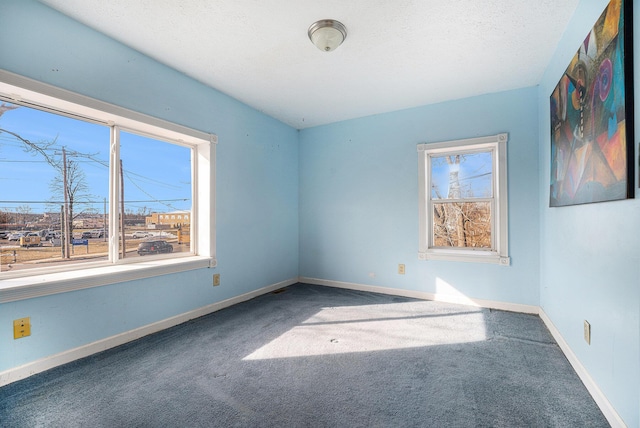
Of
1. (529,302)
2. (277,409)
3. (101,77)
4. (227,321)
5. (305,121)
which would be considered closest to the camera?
(277,409)

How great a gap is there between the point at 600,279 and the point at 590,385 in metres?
0.67

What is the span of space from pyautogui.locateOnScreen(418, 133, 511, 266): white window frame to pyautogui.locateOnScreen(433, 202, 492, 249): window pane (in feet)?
0.20

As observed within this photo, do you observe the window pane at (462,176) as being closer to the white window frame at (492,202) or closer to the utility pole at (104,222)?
the white window frame at (492,202)

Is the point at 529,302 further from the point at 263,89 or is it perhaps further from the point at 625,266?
the point at 263,89

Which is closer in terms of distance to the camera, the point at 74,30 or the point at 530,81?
the point at 74,30

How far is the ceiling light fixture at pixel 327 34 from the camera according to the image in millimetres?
2084

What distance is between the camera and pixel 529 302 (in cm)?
306

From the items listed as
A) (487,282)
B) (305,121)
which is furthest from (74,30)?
(487,282)

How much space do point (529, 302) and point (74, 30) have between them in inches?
189

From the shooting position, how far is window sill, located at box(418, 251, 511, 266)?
3185 millimetres

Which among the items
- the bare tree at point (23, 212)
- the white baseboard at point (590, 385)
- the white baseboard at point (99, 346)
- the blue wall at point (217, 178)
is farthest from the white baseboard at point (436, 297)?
the bare tree at point (23, 212)

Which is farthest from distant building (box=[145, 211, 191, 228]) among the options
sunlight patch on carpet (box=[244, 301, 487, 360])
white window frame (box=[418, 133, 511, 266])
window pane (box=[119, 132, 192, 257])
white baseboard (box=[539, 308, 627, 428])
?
white baseboard (box=[539, 308, 627, 428])

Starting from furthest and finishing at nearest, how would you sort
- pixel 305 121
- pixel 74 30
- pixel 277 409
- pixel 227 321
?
1. pixel 305 121
2. pixel 227 321
3. pixel 74 30
4. pixel 277 409

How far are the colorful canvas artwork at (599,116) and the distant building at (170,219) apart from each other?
11.1ft
